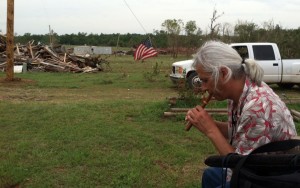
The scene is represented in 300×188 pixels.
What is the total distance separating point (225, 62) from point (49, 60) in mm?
25964

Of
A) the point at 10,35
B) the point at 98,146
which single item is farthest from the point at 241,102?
the point at 10,35

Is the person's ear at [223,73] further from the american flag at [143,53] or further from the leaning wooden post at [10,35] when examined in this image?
the american flag at [143,53]

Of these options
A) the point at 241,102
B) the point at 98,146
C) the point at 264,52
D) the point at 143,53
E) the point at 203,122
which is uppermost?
the point at 264,52

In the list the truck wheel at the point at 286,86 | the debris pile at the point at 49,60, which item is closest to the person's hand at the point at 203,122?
the truck wheel at the point at 286,86

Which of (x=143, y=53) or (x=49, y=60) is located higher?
(x=143, y=53)

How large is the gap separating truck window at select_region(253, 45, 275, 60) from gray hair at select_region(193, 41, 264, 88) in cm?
1328

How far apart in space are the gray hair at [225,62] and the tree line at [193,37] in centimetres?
146

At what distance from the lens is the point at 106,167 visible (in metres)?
5.65

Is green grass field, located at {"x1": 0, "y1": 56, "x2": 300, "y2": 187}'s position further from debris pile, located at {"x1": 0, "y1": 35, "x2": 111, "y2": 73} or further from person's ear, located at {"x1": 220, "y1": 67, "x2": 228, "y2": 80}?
debris pile, located at {"x1": 0, "y1": 35, "x2": 111, "y2": 73}

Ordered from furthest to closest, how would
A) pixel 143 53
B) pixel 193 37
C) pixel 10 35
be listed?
pixel 193 37 < pixel 143 53 < pixel 10 35

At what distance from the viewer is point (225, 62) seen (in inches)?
104

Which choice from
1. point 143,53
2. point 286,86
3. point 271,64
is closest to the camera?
point 271,64

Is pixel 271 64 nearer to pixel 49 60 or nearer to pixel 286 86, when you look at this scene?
pixel 286 86

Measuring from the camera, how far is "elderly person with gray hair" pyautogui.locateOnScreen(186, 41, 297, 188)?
2.54 m
